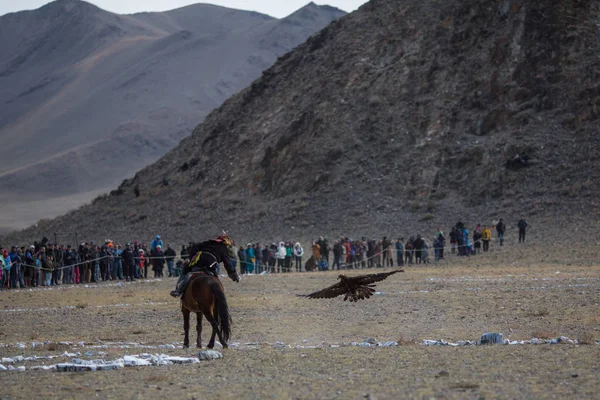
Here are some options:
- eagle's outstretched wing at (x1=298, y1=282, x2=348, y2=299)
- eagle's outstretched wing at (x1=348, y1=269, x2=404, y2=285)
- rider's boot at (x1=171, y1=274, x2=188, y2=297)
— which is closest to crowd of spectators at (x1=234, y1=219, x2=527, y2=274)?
rider's boot at (x1=171, y1=274, x2=188, y2=297)

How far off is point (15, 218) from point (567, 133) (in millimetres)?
98689

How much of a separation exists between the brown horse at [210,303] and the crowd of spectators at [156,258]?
672 inches

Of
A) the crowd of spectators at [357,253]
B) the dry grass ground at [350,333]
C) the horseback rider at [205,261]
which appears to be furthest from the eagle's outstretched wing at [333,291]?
the crowd of spectators at [357,253]

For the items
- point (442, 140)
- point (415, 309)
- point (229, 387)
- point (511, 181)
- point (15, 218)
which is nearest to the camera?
point (229, 387)

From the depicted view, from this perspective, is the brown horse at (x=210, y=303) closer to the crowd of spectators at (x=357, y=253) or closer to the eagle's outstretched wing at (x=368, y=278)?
the eagle's outstretched wing at (x=368, y=278)

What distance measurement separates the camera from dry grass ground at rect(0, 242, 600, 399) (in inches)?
512

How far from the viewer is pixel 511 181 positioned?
67.1 metres

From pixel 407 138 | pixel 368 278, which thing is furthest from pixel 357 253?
pixel 368 278

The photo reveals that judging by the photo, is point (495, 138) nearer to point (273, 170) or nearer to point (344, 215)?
point (344, 215)

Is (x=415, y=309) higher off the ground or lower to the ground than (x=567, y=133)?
lower

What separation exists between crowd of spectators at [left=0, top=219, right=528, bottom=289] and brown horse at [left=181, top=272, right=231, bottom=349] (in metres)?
17.1

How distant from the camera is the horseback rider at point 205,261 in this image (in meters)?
19.0

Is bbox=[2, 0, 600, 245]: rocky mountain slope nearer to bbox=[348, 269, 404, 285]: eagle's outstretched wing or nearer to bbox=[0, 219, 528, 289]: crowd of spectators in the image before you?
bbox=[0, 219, 528, 289]: crowd of spectators

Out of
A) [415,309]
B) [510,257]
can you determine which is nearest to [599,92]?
[510,257]
